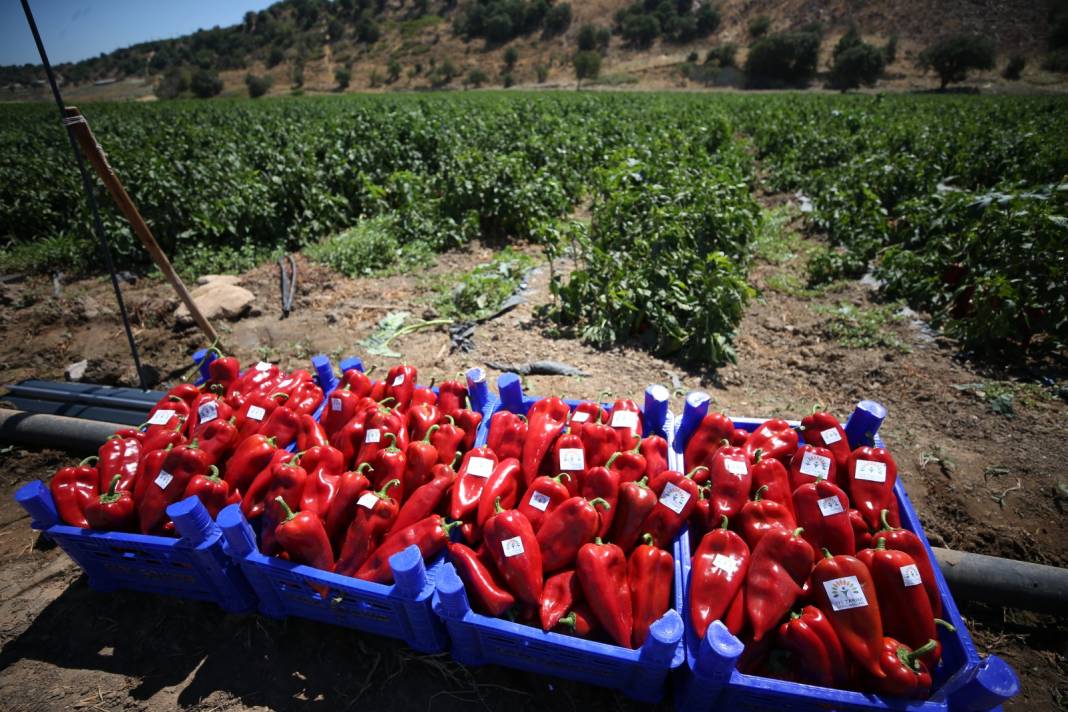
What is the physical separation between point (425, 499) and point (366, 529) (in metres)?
0.35

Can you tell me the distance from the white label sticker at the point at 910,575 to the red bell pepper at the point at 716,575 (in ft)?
2.07

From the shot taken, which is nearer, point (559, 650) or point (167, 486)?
point (559, 650)

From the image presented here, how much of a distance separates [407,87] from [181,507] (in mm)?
87034

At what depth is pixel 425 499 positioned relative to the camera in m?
2.75

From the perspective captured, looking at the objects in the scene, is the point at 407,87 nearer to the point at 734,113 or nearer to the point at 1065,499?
the point at 734,113

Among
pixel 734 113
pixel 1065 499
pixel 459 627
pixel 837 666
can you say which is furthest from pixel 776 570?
pixel 734 113

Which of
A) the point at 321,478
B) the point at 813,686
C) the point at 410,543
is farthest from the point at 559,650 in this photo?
the point at 321,478

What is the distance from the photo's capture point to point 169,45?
111m

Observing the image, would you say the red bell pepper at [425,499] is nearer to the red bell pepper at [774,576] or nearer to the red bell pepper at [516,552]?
the red bell pepper at [516,552]

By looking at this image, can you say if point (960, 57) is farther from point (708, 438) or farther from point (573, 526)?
point (573, 526)

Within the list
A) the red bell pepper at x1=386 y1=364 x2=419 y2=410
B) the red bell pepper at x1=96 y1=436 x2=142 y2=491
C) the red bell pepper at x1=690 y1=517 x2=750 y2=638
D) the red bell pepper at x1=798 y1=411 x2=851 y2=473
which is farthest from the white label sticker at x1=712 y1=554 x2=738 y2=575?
the red bell pepper at x1=96 y1=436 x2=142 y2=491

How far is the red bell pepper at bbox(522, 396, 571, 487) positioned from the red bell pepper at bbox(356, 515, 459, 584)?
1.88 feet

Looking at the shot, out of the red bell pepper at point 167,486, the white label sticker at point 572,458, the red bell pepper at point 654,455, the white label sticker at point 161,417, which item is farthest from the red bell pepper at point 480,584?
the white label sticker at point 161,417

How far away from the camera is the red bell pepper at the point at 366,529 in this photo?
2602 millimetres
